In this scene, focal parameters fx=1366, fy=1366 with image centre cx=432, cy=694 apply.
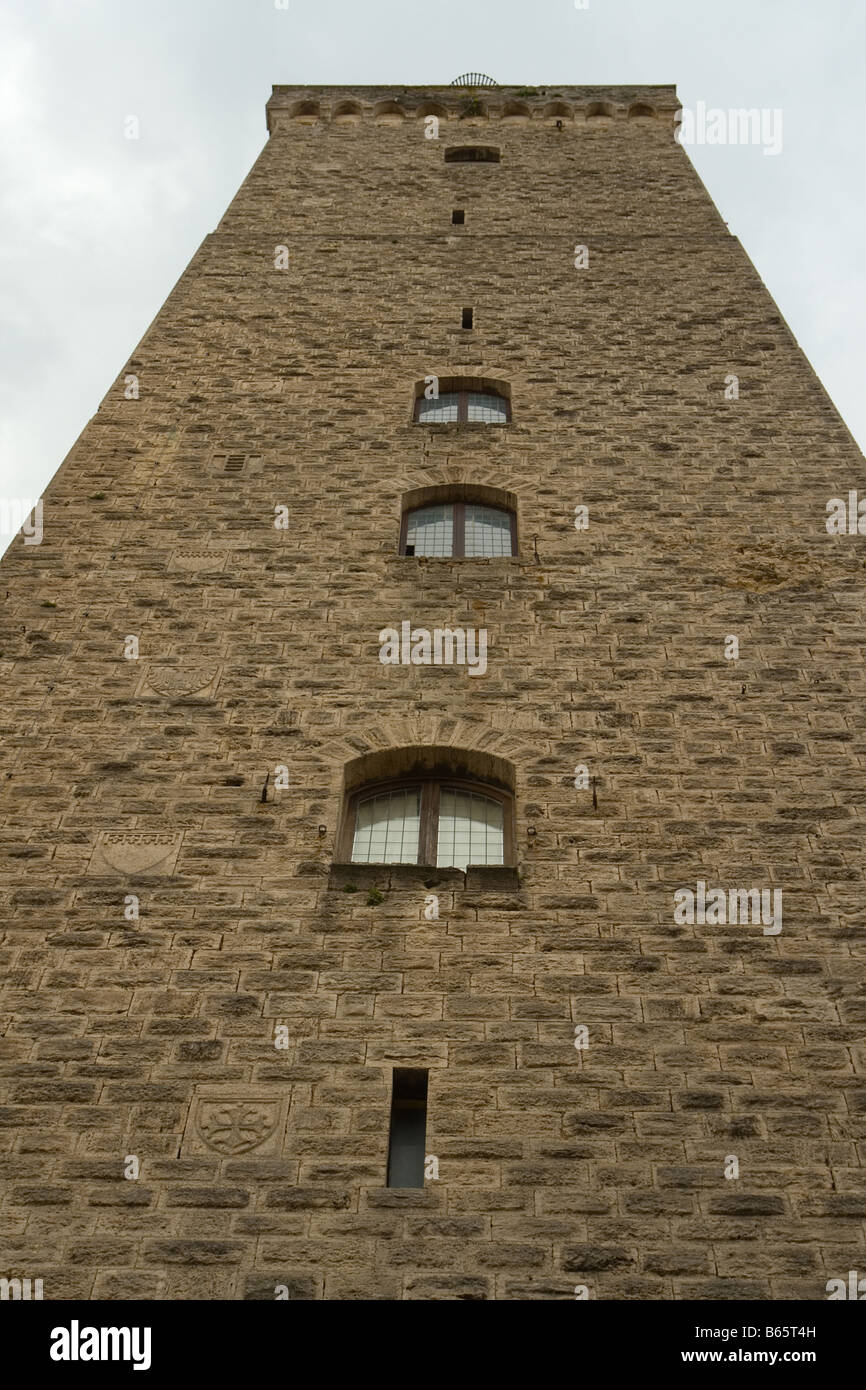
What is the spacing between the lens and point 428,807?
9.26 m

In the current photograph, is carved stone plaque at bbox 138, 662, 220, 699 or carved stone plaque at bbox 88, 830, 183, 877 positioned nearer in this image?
carved stone plaque at bbox 88, 830, 183, 877

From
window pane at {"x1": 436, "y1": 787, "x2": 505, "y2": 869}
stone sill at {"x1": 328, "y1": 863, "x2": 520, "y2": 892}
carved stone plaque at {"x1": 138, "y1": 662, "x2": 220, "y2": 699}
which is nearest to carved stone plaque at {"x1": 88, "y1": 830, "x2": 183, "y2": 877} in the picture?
stone sill at {"x1": 328, "y1": 863, "x2": 520, "y2": 892}

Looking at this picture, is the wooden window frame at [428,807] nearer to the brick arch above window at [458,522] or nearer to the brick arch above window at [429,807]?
the brick arch above window at [429,807]

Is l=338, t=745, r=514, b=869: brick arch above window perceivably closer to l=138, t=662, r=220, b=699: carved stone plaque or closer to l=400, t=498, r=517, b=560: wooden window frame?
l=138, t=662, r=220, b=699: carved stone plaque

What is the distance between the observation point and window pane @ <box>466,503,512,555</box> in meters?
12.1

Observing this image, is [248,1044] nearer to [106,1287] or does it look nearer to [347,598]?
[106,1287]

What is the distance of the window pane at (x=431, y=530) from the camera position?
1205 centimetres

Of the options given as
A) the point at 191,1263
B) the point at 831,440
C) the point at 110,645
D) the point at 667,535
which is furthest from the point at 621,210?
the point at 191,1263

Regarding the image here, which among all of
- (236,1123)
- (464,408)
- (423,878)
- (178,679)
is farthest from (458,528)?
(236,1123)

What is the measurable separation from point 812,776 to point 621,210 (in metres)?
12.1

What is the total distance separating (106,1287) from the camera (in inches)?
250

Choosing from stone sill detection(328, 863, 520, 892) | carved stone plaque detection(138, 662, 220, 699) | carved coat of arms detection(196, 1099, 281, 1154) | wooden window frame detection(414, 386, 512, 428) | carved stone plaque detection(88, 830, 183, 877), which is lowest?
carved coat of arms detection(196, 1099, 281, 1154)

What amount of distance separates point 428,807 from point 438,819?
0.35 feet

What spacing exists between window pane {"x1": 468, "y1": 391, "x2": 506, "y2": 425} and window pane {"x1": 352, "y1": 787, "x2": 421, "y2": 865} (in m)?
5.72
